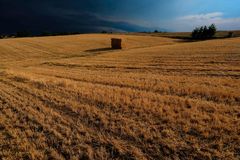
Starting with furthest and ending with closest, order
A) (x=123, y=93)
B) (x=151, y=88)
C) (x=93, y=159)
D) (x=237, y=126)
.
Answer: (x=151, y=88), (x=123, y=93), (x=237, y=126), (x=93, y=159)

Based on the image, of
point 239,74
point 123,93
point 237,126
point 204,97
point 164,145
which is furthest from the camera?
point 239,74

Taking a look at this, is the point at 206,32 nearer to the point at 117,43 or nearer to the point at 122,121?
the point at 117,43

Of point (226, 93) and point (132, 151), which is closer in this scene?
point (132, 151)

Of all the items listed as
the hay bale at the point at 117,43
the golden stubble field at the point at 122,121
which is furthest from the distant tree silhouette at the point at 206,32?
the golden stubble field at the point at 122,121

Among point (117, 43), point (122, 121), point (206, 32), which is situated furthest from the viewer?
point (206, 32)

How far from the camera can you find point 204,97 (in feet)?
27.5

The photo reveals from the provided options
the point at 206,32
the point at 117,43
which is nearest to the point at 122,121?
the point at 117,43

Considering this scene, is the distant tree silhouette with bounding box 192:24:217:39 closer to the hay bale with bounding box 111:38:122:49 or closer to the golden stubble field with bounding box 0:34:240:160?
the hay bale with bounding box 111:38:122:49

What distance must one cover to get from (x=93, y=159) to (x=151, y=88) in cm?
540

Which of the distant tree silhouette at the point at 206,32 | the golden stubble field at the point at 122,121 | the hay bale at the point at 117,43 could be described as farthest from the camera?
the distant tree silhouette at the point at 206,32

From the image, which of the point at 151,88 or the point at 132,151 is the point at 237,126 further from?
the point at 151,88

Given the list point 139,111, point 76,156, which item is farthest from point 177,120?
point 76,156

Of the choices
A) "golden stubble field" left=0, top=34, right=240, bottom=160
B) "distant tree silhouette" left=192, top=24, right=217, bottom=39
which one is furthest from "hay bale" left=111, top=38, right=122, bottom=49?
"distant tree silhouette" left=192, top=24, right=217, bottom=39

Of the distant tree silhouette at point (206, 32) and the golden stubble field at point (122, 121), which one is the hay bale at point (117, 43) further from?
the distant tree silhouette at point (206, 32)
